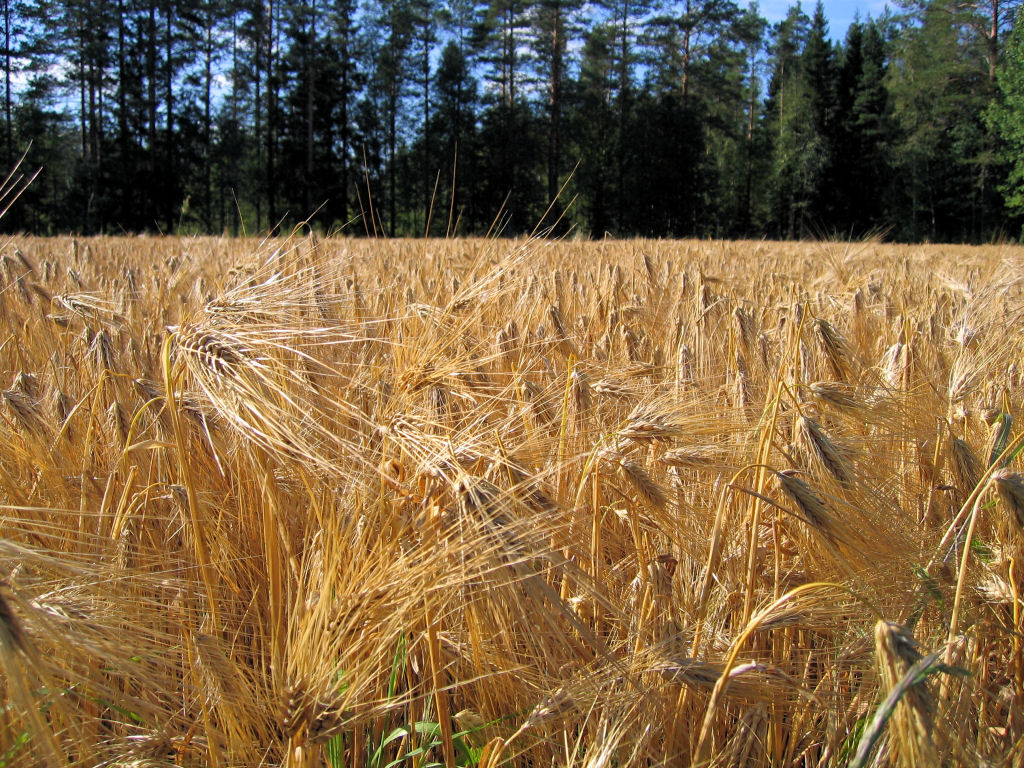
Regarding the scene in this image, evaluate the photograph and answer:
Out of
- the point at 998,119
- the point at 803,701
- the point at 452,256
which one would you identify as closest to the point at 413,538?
the point at 803,701

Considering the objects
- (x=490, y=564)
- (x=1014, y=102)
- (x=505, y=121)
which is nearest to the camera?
(x=490, y=564)

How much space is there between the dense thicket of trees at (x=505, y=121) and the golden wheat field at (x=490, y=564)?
23463 mm

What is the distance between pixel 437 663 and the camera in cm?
79

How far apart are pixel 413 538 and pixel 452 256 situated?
3.27 m

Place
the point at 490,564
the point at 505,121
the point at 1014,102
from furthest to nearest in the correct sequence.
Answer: the point at 505,121
the point at 1014,102
the point at 490,564

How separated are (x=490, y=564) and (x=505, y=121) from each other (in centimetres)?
3259

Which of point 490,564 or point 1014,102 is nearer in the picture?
point 490,564

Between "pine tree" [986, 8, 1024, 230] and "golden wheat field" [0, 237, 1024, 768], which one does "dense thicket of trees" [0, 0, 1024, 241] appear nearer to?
"pine tree" [986, 8, 1024, 230]

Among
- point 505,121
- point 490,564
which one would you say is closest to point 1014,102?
point 505,121

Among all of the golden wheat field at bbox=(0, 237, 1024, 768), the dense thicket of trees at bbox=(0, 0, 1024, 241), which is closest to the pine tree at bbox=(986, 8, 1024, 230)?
the dense thicket of trees at bbox=(0, 0, 1024, 241)

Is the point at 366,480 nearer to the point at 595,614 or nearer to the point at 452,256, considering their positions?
the point at 595,614

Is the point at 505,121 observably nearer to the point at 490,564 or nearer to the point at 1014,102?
the point at 1014,102

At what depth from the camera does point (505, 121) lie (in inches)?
1215

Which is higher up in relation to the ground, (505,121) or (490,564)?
(505,121)
